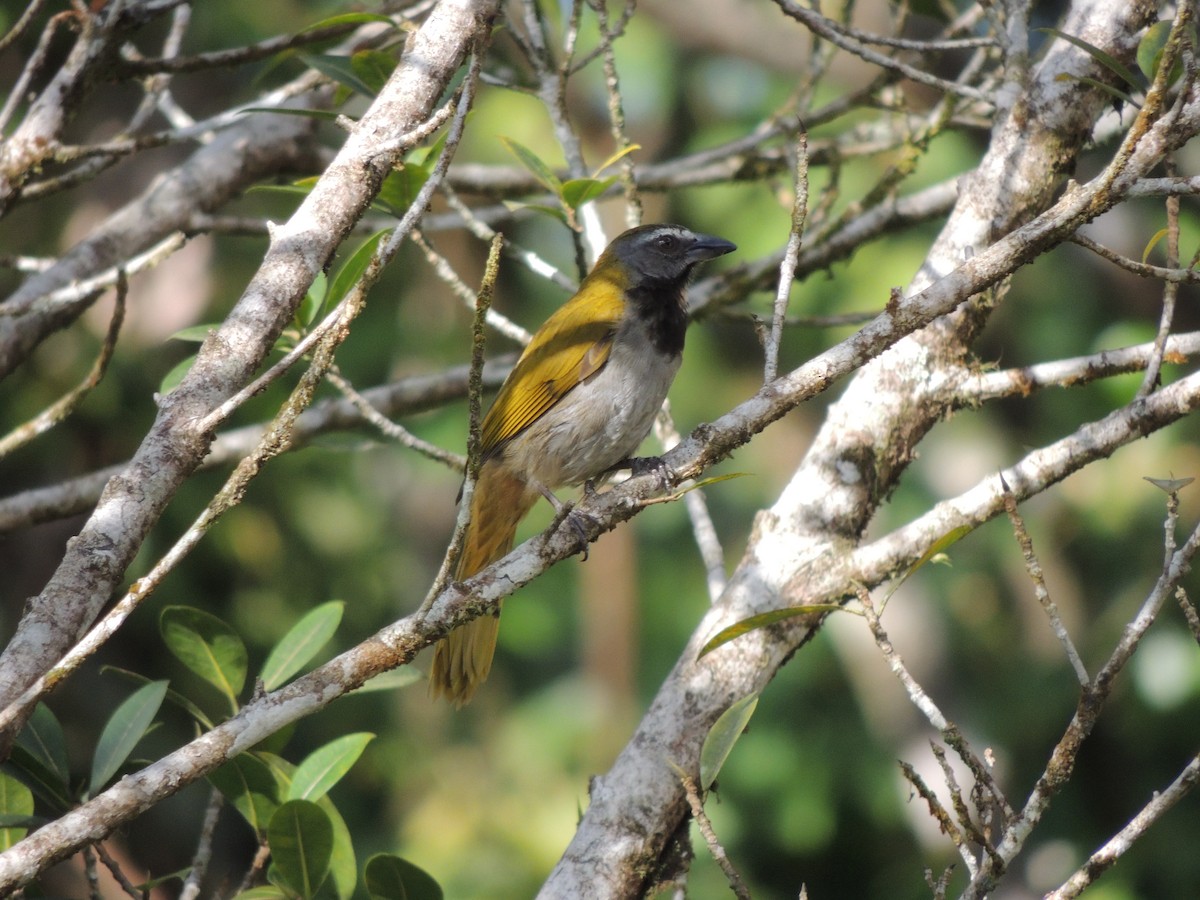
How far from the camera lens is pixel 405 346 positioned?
26.0 ft

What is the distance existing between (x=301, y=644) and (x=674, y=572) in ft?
15.5

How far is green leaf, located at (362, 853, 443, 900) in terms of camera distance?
9.13 ft

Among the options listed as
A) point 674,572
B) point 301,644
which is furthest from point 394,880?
point 674,572

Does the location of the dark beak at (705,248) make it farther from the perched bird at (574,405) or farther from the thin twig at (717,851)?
the thin twig at (717,851)

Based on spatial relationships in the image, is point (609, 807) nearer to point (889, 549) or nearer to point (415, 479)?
point (889, 549)

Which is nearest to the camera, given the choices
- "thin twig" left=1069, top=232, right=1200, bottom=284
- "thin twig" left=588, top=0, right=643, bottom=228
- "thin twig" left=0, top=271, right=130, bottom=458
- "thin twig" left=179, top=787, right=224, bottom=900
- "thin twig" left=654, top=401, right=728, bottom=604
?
"thin twig" left=1069, top=232, right=1200, bottom=284

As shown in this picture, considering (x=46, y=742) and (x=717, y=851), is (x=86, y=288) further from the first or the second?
(x=717, y=851)

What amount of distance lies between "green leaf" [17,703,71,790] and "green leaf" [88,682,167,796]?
0.24 feet

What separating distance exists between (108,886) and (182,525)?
1.95m

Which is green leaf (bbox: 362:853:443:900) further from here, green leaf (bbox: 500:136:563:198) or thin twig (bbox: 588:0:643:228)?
thin twig (bbox: 588:0:643:228)

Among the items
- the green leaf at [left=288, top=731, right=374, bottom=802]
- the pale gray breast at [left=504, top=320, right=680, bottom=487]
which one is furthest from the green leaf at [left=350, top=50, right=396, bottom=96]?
the green leaf at [left=288, top=731, right=374, bottom=802]

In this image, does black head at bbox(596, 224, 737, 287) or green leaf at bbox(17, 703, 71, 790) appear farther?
black head at bbox(596, 224, 737, 287)

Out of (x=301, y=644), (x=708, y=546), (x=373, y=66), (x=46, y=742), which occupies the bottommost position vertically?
(x=46, y=742)

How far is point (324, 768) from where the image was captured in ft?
9.42
